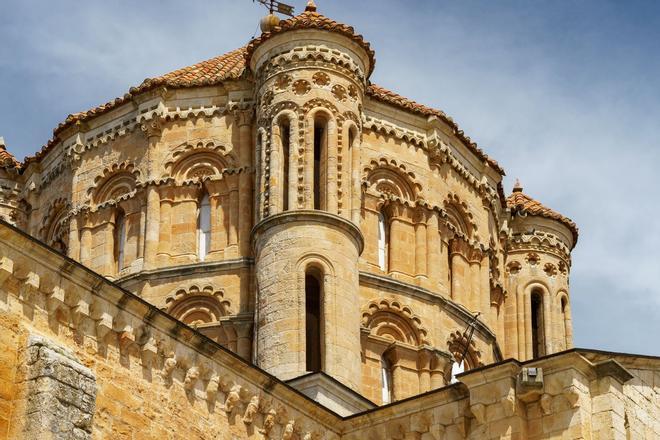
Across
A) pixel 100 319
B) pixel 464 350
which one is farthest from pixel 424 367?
pixel 100 319

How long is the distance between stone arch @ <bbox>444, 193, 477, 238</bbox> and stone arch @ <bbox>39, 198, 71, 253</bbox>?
302 inches

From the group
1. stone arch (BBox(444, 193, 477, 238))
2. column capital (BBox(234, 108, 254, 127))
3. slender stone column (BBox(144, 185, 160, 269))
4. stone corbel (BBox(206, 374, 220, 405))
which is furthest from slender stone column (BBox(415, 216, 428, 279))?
stone corbel (BBox(206, 374, 220, 405))

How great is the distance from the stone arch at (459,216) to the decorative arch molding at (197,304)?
5.49 meters

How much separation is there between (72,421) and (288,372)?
7.87 metres

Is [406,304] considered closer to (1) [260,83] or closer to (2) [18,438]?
(1) [260,83]

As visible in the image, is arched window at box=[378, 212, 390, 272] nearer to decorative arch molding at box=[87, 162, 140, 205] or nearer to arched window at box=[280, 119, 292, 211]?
arched window at box=[280, 119, 292, 211]

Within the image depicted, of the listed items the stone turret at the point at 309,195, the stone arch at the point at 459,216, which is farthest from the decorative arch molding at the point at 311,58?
the stone arch at the point at 459,216

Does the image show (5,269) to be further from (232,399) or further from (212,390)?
(232,399)

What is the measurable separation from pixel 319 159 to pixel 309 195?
1.47 metres

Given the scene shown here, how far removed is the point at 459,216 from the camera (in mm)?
34812

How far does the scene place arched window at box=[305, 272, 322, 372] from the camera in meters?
29.1

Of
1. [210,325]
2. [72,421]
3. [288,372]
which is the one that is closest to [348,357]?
[288,372]

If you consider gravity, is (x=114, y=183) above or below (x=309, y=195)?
above

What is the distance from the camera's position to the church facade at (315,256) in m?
23.4
